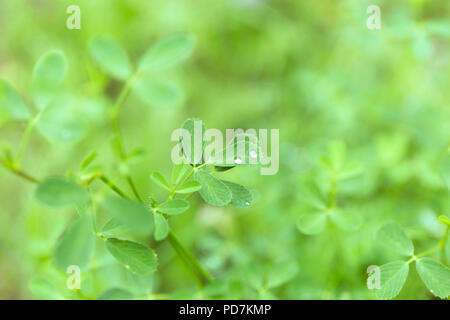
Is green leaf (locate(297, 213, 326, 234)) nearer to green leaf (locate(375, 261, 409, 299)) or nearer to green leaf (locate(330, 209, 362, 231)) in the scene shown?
green leaf (locate(330, 209, 362, 231))

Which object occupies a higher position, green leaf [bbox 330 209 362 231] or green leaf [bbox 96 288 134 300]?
green leaf [bbox 330 209 362 231]

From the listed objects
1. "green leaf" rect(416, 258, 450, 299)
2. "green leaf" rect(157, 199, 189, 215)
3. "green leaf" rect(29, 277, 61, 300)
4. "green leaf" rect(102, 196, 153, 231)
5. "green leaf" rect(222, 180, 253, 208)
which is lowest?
"green leaf" rect(416, 258, 450, 299)

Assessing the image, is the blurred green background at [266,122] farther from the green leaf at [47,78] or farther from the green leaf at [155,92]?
the green leaf at [155,92]

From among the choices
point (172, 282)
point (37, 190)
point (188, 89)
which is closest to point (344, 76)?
point (188, 89)

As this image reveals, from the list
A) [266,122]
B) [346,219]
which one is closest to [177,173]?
[346,219]

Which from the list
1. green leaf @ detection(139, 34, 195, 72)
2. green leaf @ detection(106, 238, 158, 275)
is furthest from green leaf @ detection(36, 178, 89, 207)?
green leaf @ detection(139, 34, 195, 72)
